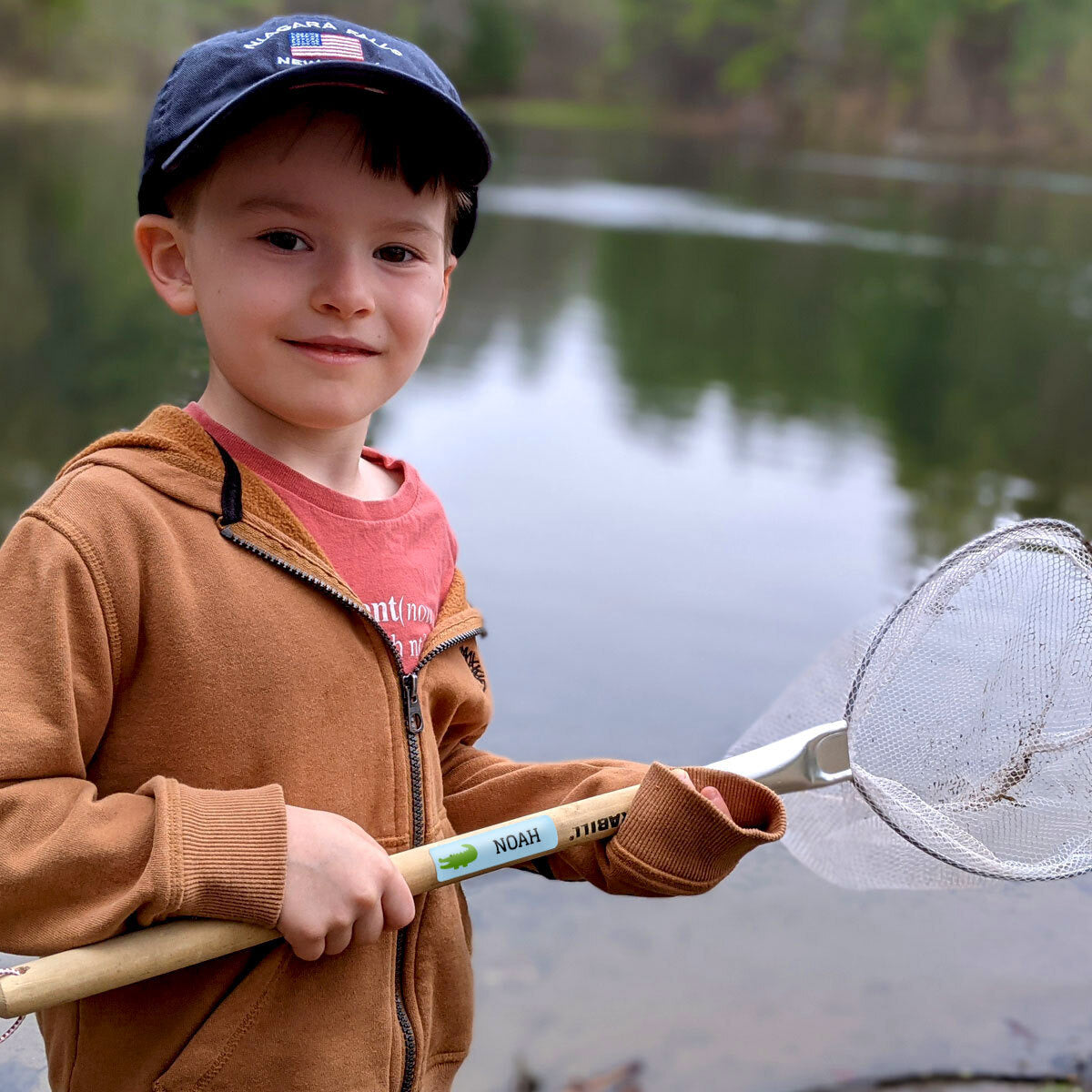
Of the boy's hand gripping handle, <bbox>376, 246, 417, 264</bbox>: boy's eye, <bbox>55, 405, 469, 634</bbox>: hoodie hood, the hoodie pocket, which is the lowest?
the hoodie pocket

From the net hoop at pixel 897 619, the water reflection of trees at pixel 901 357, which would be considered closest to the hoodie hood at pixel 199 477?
the net hoop at pixel 897 619

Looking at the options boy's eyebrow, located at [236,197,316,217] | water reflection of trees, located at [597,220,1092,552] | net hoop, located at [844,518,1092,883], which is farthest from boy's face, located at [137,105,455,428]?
water reflection of trees, located at [597,220,1092,552]

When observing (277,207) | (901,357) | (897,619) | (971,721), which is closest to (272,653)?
(277,207)

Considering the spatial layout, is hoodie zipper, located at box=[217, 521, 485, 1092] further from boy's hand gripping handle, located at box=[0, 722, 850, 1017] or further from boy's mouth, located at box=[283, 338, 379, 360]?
boy's mouth, located at box=[283, 338, 379, 360]

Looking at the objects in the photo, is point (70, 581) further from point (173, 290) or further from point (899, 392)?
point (899, 392)

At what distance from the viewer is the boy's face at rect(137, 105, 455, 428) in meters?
Result: 1.44

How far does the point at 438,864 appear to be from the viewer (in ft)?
4.72

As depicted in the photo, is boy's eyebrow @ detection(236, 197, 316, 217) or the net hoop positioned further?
the net hoop

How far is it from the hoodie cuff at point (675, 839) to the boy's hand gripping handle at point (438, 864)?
32 millimetres

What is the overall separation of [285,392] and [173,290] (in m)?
0.19

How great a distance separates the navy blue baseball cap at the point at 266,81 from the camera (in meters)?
1.38

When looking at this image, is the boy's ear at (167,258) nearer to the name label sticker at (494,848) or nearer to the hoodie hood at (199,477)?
the hoodie hood at (199,477)

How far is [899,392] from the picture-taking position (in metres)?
9.35

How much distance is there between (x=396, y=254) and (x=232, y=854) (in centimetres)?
70
